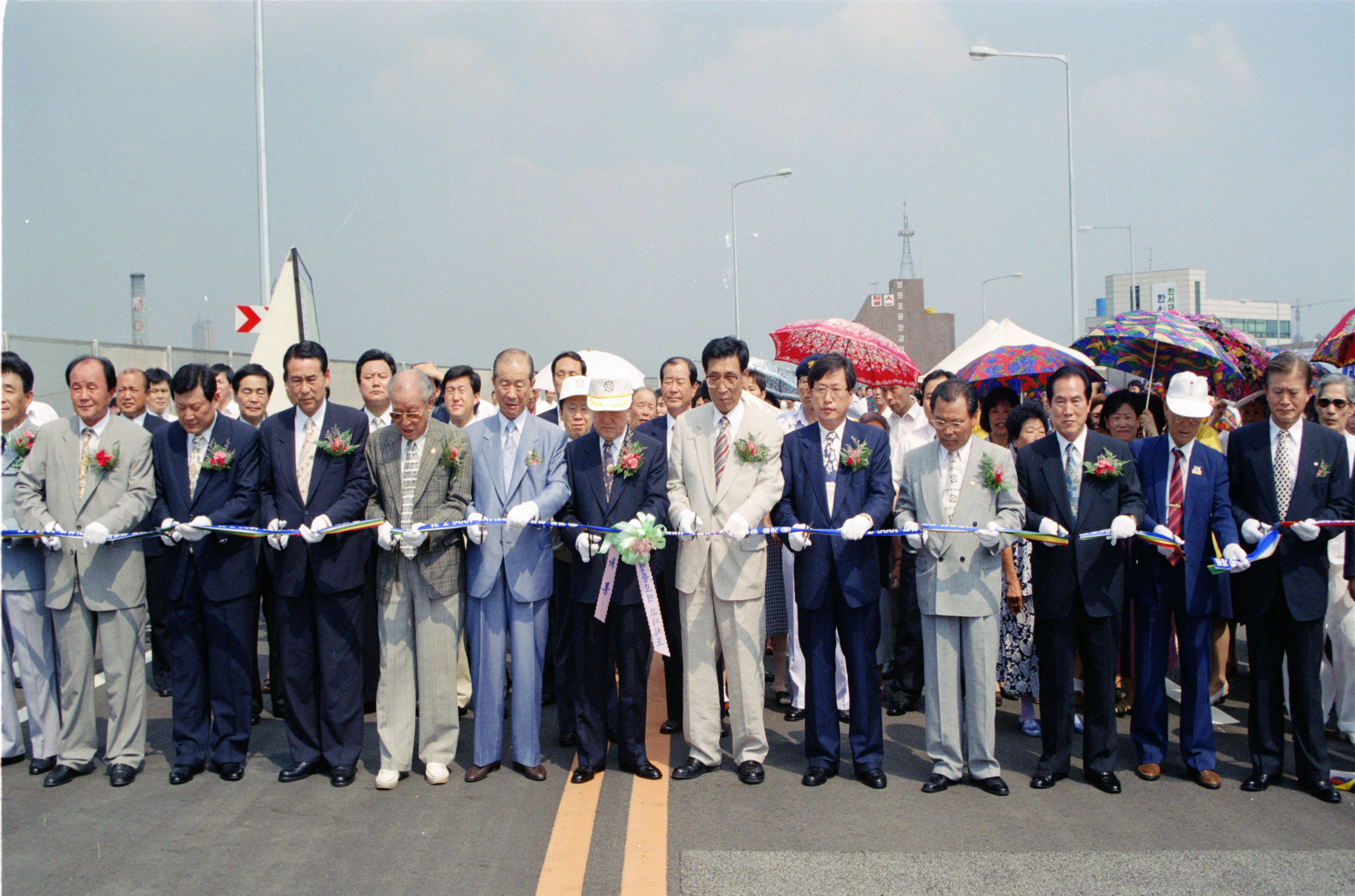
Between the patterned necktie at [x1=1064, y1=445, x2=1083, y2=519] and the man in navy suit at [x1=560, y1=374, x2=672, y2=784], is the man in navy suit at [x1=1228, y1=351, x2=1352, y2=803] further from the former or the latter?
the man in navy suit at [x1=560, y1=374, x2=672, y2=784]

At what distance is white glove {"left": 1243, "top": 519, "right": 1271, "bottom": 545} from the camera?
509 cm

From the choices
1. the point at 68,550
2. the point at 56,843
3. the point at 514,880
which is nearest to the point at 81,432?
the point at 68,550

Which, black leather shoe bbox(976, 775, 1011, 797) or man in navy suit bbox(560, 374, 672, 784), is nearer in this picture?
black leather shoe bbox(976, 775, 1011, 797)

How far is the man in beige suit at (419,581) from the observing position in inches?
208

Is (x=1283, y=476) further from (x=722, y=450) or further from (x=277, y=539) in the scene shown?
(x=277, y=539)

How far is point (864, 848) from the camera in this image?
13.8ft

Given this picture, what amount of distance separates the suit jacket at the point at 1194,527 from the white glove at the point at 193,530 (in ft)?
17.1

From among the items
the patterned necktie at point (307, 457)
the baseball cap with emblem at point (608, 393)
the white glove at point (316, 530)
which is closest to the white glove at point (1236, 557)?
the baseball cap with emblem at point (608, 393)

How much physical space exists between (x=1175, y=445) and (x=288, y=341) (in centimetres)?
843

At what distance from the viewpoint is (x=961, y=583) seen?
16.6 ft

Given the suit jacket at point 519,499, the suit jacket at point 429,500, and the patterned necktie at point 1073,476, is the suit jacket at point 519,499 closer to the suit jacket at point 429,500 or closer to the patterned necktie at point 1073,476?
the suit jacket at point 429,500

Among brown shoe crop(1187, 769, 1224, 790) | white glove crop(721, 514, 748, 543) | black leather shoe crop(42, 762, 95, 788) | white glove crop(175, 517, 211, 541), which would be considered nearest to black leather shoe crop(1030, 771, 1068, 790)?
brown shoe crop(1187, 769, 1224, 790)

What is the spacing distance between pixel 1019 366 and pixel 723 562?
14.3 ft

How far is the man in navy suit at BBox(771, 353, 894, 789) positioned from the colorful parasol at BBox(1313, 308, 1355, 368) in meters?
4.15
